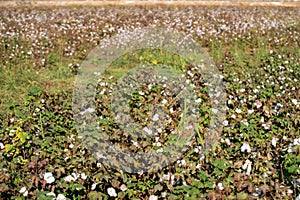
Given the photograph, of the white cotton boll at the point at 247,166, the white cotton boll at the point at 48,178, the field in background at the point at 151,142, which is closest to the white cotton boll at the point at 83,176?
the field in background at the point at 151,142

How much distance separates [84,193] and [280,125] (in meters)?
2.59

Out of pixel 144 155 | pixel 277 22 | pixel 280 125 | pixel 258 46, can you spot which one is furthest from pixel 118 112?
pixel 277 22

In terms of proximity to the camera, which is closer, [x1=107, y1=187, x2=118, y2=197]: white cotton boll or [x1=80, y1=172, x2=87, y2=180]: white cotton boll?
[x1=107, y1=187, x2=118, y2=197]: white cotton boll

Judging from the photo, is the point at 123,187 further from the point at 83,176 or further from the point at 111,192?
the point at 83,176

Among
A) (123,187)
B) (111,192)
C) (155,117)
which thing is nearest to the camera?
(111,192)

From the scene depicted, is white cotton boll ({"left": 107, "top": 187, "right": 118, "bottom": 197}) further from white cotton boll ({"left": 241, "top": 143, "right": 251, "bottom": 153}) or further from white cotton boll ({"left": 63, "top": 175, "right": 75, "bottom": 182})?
white cotton boll ({"left": 241, "top": 143, "right": 251, "bottom": 153})

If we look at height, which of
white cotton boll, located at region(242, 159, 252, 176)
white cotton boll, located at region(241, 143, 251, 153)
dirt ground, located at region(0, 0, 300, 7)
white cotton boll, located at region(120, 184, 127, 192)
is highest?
dirt ground, located at region(0, 0, 300, 7)

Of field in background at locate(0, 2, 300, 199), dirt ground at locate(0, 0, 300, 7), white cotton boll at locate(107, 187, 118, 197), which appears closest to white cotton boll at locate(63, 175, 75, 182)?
field in background at locate(0, 2, 300, 199)

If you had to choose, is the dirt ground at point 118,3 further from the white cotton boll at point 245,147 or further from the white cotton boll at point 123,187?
the white cotton boll at point 123,187

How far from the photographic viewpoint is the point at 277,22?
12.1m

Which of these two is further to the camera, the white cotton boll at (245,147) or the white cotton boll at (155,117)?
the white cotton boll at (155,117)

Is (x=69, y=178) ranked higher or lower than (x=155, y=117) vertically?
lower

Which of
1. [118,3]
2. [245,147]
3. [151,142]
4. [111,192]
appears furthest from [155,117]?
[118,3]

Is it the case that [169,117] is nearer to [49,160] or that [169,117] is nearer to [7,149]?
[49,160]
